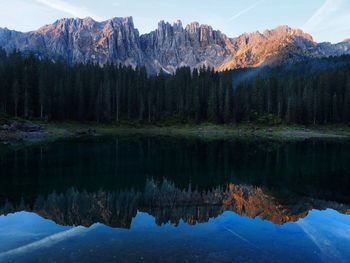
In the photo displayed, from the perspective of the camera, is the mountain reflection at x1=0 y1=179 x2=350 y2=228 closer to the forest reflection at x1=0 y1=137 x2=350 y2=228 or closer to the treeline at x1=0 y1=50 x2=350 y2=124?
the forest reflection at x1=0 y1=137 x2=350 y2=228

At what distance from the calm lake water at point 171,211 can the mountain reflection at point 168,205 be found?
0.25ft

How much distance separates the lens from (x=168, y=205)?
2511cm

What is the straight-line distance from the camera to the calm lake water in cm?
1605

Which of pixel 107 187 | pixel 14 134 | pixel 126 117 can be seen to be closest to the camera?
pixel 107 187

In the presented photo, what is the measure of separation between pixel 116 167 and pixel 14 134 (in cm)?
3979

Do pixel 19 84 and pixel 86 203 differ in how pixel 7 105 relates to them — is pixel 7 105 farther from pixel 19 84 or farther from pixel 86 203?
pixel 86 203

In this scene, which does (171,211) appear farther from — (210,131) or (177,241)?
(210,131)

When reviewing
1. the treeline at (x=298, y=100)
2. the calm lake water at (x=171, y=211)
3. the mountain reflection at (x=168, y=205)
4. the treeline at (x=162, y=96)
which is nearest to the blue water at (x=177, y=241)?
the calm lake water at (x=171, y=211)

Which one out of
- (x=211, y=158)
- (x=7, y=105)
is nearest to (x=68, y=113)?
(x=7, y=105)

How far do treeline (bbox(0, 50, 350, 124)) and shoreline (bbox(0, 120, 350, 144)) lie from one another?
6.68m

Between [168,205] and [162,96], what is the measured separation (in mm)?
112863

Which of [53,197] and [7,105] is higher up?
[7,105]

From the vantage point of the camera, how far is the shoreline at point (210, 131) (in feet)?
306

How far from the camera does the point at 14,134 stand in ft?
234
